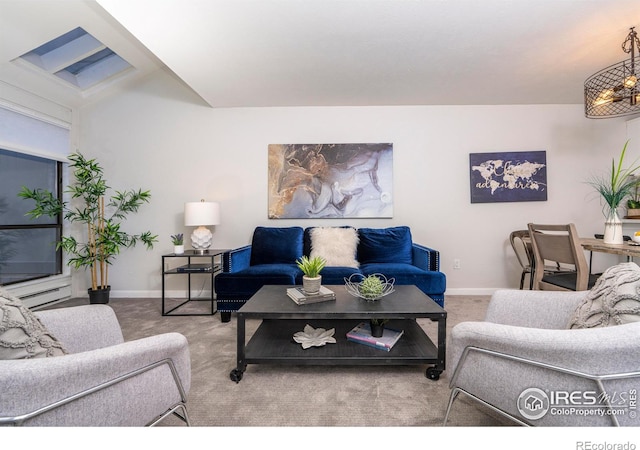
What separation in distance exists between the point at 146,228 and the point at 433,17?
3763 millimetres

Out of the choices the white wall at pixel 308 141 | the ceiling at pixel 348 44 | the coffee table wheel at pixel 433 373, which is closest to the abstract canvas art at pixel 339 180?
the white wall at pixel 308 141

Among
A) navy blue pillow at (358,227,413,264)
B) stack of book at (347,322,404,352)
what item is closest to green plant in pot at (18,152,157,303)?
navy blue pillow at (358,227,413,264)

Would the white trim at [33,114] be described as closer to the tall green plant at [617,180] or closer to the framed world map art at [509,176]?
the framed world map art at [509,176]

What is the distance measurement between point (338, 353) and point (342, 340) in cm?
19

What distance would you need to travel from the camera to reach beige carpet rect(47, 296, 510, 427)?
141 cm

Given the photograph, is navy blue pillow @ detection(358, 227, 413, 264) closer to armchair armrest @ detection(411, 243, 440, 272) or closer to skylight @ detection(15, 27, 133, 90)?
armchair armrest @ detection(411, 243, 440, 272)

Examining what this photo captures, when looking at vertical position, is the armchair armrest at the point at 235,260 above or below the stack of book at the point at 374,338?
above

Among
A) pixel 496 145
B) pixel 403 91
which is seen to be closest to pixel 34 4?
pixel 403 91

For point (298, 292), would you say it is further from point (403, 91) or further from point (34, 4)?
point (34, 4)

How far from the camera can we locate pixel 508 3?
195 centimetres

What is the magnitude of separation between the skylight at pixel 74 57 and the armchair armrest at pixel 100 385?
142 inches

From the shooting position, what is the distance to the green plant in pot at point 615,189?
2.40 meters

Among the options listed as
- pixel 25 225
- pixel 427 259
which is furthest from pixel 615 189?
pixel 25 225

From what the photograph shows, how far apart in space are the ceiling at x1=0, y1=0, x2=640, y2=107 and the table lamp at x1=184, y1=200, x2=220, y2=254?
4.15ft
